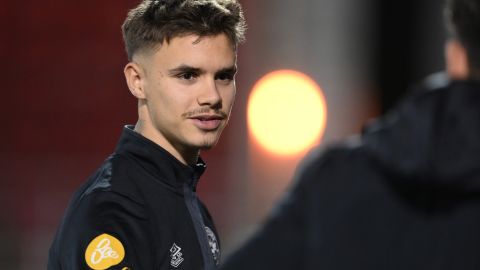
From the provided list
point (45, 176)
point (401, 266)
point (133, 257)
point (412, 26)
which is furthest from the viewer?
point (45, 176)

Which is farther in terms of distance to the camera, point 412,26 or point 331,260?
point 412,26

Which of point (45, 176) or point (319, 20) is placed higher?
point (319, 20)

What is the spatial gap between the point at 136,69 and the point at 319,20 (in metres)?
6.94

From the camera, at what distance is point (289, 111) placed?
29.5 feet

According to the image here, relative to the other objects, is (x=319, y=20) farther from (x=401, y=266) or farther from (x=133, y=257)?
(x=401, y=266)

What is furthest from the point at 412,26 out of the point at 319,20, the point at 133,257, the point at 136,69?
the point at 319,20

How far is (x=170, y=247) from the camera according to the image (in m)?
2.13

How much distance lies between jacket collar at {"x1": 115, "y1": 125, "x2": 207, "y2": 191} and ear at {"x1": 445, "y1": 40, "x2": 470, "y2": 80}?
3.54 ft

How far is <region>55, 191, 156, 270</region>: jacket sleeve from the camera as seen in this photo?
202cm

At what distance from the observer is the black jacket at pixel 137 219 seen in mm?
2027

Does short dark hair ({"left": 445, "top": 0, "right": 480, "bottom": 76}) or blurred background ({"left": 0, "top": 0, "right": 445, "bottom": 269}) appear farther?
blurred background ({"left": 0, "top": 0, "right": 445, "bottom": 269})

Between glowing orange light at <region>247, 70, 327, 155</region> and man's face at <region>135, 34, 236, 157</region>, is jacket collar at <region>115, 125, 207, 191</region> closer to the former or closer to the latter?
man's face at <region>135, 34, 236, 157</region>

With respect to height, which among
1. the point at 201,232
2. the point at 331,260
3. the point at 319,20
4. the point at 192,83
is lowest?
the point at 331,260

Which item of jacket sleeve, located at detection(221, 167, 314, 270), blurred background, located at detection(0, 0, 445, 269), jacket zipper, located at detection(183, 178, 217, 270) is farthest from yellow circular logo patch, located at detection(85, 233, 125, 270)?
blurred background, located at detection(0, 0, 445, 269)
